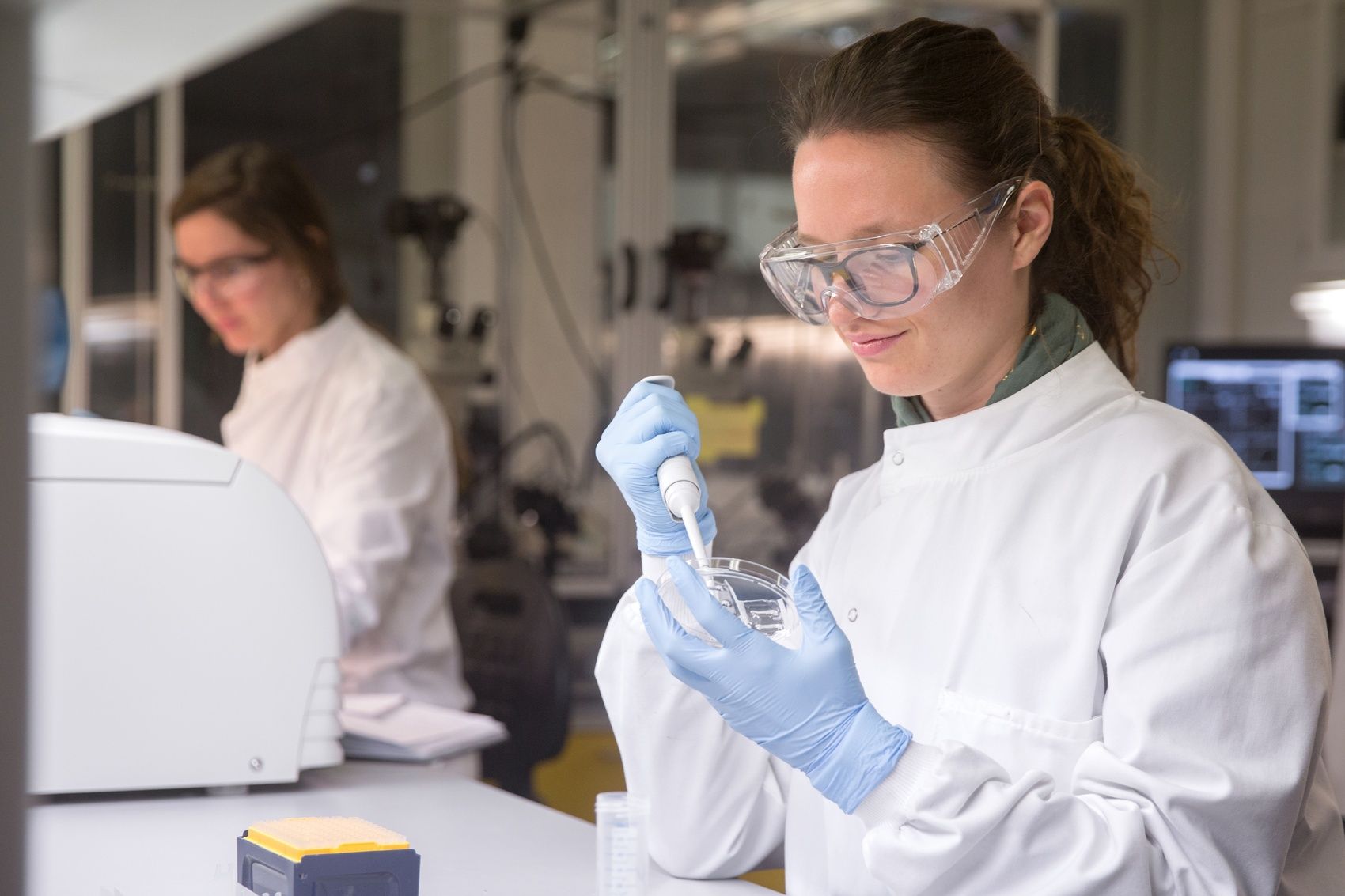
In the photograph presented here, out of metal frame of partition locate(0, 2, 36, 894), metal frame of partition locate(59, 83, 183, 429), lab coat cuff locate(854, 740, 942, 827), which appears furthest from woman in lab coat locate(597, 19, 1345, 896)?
metal frame of partition locate(59, 83, 183, 429)

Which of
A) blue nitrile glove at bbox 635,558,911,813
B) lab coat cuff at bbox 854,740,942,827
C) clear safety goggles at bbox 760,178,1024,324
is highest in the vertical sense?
clear safety goggles at bbox 760,178,1024,324

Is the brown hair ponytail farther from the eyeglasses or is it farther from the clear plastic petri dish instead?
the eyeglasses

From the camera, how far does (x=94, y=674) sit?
4.66ft

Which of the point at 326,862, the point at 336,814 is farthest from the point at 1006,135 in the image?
the point at 336,814

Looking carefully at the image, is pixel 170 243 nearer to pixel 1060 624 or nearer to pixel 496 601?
pixel 496 601

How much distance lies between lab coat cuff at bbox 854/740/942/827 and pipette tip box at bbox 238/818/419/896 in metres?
0.34

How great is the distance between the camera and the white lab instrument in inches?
55.6

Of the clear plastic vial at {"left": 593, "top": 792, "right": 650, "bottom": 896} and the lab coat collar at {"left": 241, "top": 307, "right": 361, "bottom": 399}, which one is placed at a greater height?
the lab coat collar at {"left": 241, "top": 307, "right": 361, "bottom": 399}

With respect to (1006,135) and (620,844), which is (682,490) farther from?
(1006,135)

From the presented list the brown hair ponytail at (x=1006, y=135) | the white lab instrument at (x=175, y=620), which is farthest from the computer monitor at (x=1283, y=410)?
the white lab instrument at (x=175, y=620)

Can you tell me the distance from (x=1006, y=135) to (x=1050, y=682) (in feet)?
1.55

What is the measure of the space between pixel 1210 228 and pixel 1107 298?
3.22 metres

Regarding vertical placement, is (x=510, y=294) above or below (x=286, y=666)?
above

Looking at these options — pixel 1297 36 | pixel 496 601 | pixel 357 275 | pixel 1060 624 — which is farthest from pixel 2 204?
pixel 1297 36
